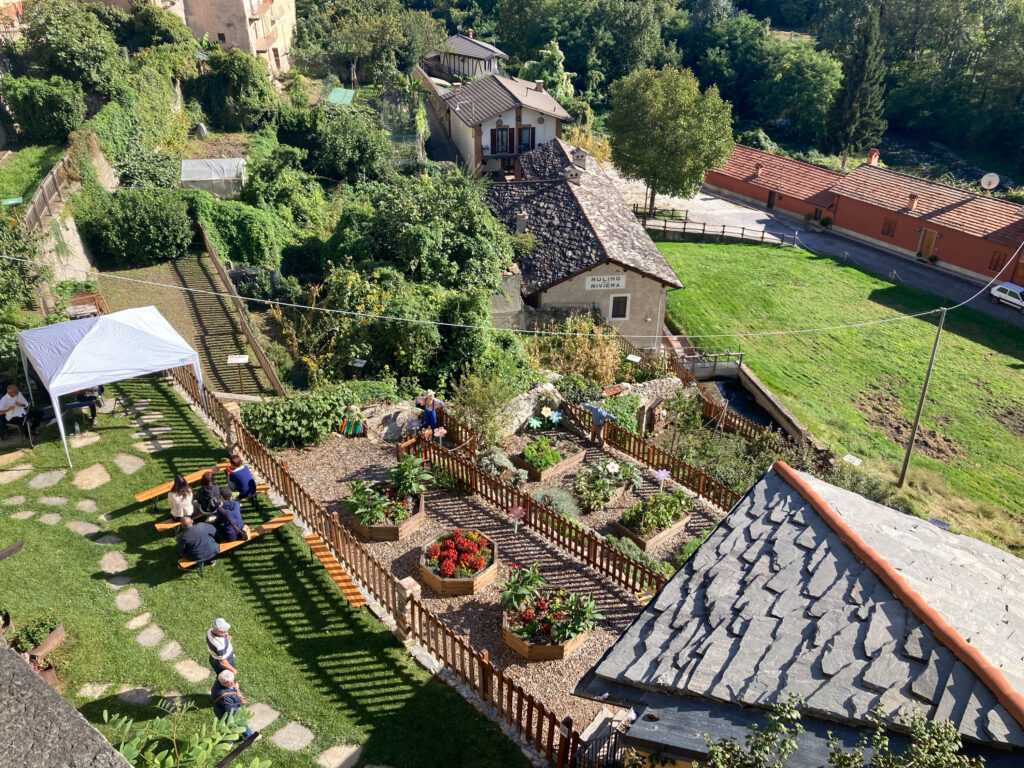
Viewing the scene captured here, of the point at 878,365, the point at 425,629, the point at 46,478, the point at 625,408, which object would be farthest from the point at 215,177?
the point at 878,365

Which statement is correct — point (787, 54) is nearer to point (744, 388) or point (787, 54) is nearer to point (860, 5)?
point (860, 5)

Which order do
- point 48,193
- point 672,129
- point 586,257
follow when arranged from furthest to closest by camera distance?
point 672,129 < point 586,257 < point 48,193

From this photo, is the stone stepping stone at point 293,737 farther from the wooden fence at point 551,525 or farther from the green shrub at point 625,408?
the green shrub at point 625,408

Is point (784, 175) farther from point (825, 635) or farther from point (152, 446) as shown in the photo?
point (825, 635)

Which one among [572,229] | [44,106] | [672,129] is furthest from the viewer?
[672,129]

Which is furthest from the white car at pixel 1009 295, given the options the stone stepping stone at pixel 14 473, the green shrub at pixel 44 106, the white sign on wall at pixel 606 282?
the green shrub at pixel 44 106

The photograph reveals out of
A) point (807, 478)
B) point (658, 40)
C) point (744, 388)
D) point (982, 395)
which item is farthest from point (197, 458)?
point (658, 40)

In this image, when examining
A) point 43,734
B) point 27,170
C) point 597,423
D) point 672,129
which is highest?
point 672,129

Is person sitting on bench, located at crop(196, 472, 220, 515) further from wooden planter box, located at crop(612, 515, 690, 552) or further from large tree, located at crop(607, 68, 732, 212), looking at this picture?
large tree, located at crop(607, 68, 732, 212)
